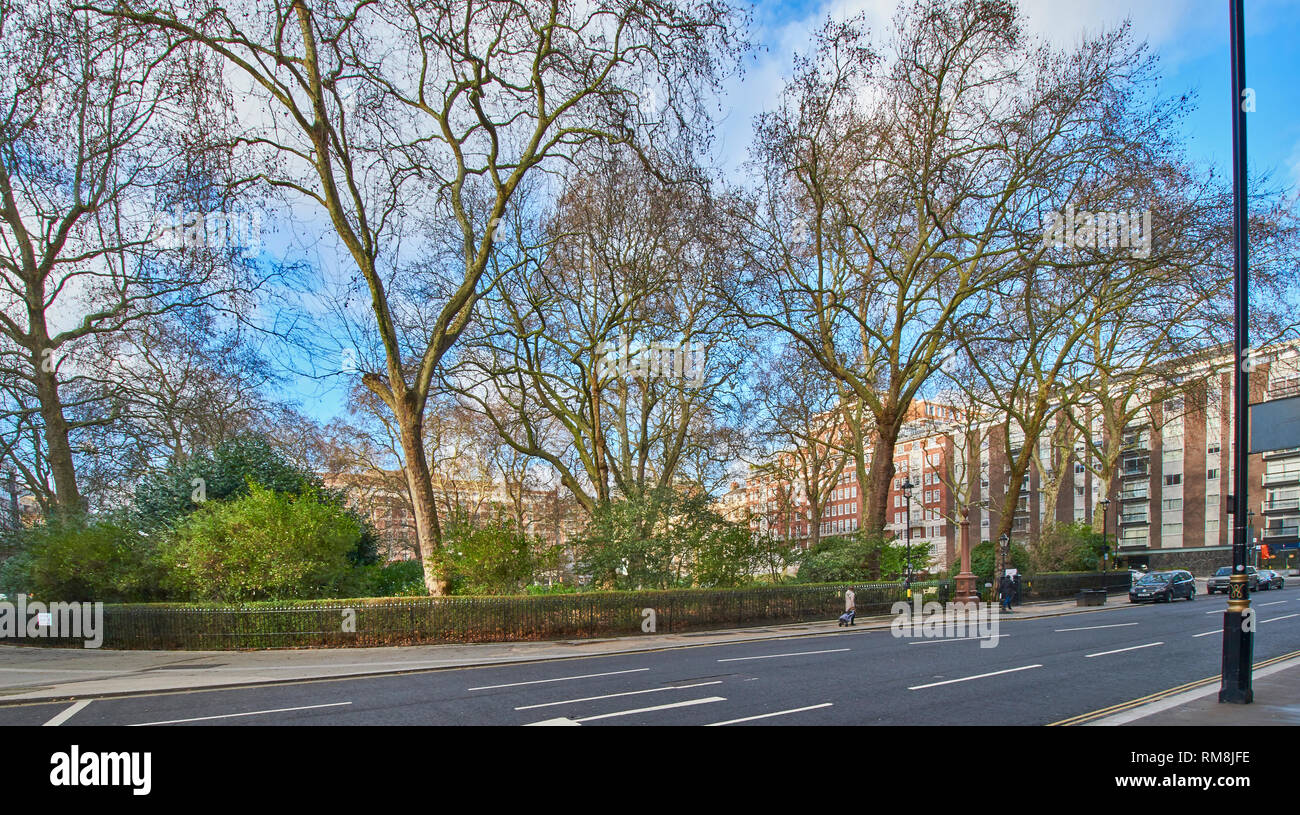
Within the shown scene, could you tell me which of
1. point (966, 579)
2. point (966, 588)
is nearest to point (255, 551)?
point (966, 579)

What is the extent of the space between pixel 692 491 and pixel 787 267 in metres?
9.46

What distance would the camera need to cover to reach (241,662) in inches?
613

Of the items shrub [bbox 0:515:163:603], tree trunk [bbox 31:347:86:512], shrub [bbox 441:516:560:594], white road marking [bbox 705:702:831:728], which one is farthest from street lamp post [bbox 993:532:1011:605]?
tree trunk [bbox 31:347:86:512]

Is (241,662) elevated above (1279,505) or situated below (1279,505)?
above

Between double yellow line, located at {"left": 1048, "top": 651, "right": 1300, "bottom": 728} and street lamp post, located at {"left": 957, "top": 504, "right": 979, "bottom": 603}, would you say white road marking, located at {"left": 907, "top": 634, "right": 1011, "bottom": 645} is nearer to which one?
double yellow line, located at {"left": 1048, "top": 651, "right": 1300, "bottom": 728}

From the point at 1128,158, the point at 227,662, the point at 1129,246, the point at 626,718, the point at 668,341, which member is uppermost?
the point at 1128,158

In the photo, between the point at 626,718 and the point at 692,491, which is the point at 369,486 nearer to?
the point at 692,491

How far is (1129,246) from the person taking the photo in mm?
23062

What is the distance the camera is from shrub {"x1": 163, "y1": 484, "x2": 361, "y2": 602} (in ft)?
61.1

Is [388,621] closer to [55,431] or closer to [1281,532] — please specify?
[55,431]

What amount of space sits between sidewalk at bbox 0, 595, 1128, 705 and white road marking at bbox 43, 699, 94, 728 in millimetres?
697

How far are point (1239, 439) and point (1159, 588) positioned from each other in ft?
110
